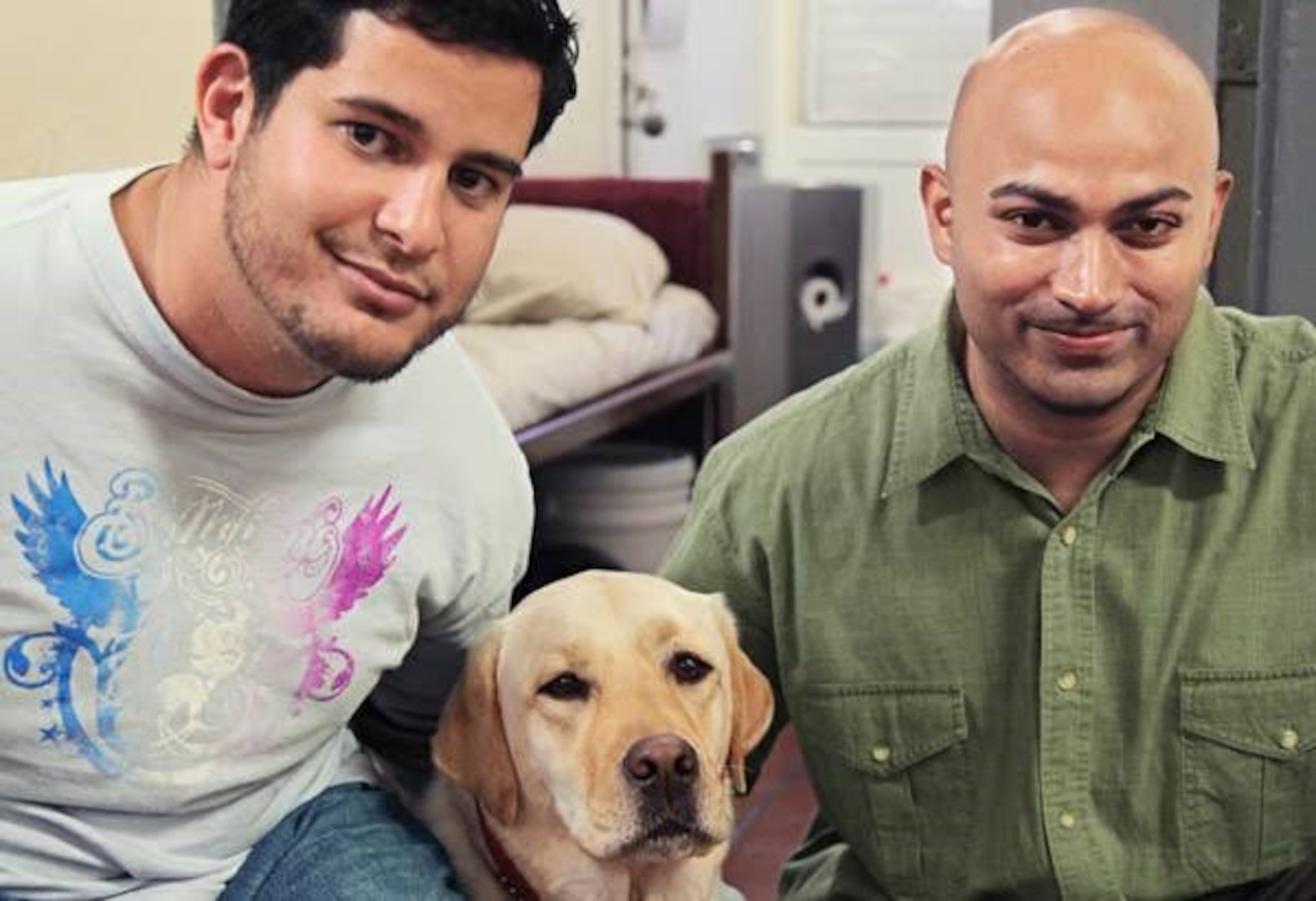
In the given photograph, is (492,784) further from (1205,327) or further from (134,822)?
(1205,327)

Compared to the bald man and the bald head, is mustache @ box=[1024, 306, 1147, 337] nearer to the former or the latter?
the bald man

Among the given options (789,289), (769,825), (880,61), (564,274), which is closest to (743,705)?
(769,825)

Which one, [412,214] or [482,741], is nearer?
[412,214]

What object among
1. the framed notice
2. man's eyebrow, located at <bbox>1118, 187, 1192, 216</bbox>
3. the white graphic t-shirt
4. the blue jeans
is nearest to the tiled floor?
the blue jeans

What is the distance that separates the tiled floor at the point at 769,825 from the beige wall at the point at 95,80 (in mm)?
1369

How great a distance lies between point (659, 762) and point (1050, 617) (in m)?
0.42

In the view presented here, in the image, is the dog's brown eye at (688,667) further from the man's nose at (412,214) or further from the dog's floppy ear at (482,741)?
the man's nose at (412,214)

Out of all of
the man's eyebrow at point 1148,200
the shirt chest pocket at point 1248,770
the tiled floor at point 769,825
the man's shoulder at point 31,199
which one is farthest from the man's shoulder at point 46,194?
the tiled floor at point 769,825

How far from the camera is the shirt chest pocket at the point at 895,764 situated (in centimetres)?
175

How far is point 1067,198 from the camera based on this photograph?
156 centimetres

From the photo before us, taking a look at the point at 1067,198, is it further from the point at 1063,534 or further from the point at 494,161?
the point at 494,161

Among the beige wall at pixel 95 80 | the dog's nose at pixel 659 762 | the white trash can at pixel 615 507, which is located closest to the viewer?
the dog's nose at pixel 659 762

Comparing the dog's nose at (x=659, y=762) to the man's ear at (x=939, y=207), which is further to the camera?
the man's ear at (x=939, y=207)

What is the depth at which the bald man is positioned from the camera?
1578 mm
